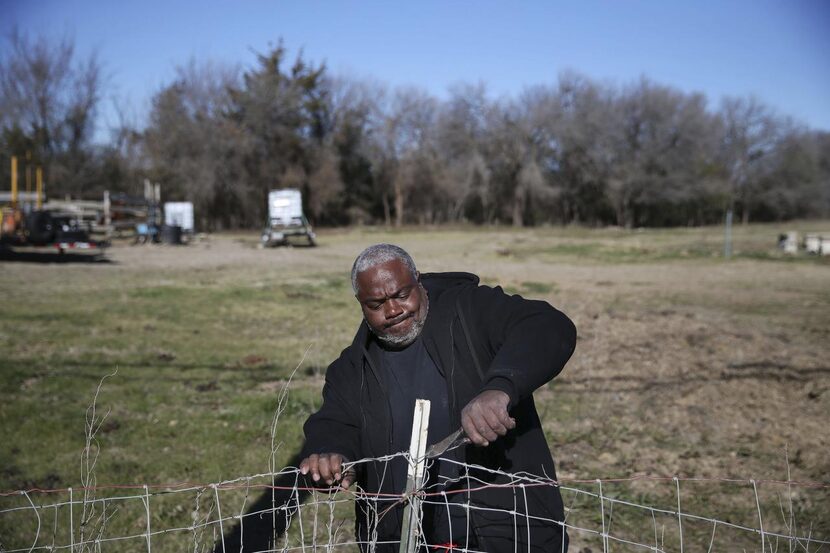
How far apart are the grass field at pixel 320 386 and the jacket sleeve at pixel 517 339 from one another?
1.52 metres

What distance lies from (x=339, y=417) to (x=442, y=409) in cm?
44

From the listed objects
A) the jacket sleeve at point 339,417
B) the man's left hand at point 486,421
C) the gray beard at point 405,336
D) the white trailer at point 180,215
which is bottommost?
the jacket sleeve at point 339,417

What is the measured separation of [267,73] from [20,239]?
29.0 m

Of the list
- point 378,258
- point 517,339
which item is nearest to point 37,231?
point 378,258

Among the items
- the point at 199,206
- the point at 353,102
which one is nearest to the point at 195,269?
the point at 199,206

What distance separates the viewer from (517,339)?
227 cm

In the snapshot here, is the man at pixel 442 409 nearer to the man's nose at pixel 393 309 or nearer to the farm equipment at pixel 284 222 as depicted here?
the man's nose at pixel 393 309

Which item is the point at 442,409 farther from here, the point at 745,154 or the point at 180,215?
the point at 745,154

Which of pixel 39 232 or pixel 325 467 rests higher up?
pixel 39 232

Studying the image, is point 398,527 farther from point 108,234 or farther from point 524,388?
point 108,234

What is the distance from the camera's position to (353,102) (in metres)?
50.9

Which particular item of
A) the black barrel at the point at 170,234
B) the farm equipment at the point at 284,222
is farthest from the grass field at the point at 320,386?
the farm equipment at the point at 284,222

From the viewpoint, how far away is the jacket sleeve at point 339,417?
8.16 ft

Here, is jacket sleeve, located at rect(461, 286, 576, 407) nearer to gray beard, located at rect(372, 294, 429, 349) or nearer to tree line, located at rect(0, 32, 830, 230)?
gray beard, located at rect(372, 294, 429, 349)
